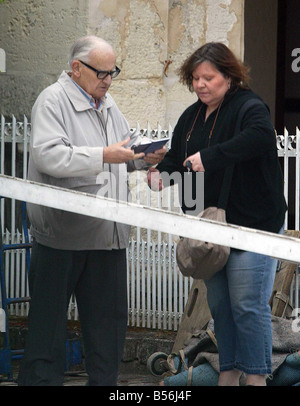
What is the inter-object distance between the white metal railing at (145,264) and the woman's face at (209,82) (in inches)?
97.1

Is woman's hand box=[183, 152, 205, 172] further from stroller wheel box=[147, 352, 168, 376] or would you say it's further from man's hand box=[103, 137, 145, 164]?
stroller wheel box=[147, 352, 168, 376]

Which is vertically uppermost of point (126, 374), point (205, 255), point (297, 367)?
point (205, 255)

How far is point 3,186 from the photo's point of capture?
3.56m

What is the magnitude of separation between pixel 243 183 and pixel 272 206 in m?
0.16

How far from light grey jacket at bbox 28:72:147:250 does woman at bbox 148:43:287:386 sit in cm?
38

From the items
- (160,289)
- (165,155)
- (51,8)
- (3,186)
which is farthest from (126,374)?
(3,186)

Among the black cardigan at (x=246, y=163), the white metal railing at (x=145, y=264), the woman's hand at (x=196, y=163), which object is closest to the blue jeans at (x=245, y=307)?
the black cardigan at (x=246, y=163)

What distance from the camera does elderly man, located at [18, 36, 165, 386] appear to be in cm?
436

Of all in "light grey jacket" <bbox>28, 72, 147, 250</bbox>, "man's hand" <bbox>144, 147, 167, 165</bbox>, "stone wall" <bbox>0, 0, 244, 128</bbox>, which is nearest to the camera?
"light grey jacket" <bbox>28, 72, 147, 250</bbox>

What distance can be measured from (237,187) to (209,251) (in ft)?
1.05

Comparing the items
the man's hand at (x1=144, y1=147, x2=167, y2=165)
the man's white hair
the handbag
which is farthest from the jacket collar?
the handbag

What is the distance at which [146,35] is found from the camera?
7.75 meters
